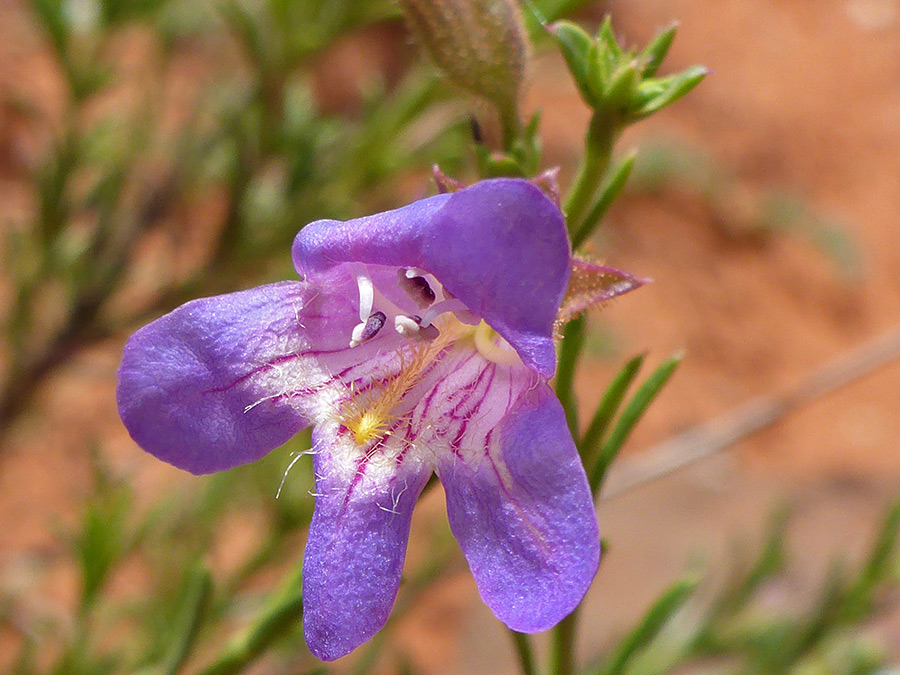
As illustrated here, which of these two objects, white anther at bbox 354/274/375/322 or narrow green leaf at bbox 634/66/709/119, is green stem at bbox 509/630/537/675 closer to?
white anther at bbox 354/274/375/322

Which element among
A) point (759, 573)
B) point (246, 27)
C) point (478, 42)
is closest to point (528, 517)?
point (478, 42)

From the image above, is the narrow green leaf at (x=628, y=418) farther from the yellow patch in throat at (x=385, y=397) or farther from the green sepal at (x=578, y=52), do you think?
the green sepal at (x=578, y=52)

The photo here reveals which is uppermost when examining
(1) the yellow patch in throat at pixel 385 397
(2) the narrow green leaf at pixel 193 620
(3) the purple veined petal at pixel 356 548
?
(1) the yellow patch in throat at pixel 385 397

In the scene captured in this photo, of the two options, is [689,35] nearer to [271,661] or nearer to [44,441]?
[44,441]

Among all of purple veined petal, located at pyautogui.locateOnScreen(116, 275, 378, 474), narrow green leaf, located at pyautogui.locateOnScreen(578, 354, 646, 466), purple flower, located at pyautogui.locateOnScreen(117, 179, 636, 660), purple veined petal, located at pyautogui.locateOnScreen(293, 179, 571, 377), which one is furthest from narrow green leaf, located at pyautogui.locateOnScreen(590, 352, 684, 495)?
purple veined petal, located at pyautogui.locateOnScreen(116, 275, 378, 474)

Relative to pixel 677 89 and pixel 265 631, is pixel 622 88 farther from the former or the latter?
pixel 265 631

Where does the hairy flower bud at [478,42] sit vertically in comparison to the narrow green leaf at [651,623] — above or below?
above

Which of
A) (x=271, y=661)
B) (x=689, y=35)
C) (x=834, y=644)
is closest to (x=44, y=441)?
(x=271, y=661)

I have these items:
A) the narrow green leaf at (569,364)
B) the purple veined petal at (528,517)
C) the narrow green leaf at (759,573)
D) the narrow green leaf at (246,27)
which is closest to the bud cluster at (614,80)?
the narrow green leaf at (569,364)
